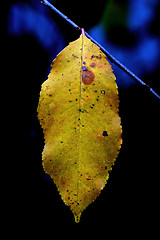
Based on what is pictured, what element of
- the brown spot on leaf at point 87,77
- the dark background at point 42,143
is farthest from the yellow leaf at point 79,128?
the dark background at point 42,143

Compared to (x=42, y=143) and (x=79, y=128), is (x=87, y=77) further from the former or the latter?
(x=42, y=143)

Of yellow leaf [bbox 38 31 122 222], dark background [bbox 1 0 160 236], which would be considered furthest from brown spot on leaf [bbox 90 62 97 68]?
dark background [bbox 1 0 160 236]

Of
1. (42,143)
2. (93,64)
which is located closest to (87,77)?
(93,64)

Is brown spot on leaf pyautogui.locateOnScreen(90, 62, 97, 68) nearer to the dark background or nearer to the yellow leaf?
the yellow leaf

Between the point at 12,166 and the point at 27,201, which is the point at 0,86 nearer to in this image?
the point at 12,166

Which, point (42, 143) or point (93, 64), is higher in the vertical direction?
point (93, 64)

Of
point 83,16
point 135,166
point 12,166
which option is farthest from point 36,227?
point 83,16
